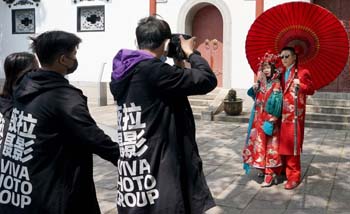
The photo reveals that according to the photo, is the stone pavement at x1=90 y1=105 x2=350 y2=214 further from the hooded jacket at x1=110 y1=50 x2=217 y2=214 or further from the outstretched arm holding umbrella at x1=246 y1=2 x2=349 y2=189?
the hooded jacket at x1=110 y1=50 x2=217 y2=214

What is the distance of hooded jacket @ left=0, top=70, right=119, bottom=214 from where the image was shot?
6.89ft

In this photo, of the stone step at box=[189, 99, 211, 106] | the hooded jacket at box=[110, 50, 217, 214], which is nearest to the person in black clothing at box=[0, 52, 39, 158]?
the hooded jacket at box=[110, 50, 217, 214]

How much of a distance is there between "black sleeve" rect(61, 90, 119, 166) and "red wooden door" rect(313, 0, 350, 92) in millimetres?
8862

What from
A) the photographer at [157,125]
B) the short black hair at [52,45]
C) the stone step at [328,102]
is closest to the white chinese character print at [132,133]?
the photographer at [157,125]

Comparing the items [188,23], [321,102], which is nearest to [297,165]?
[321,102]

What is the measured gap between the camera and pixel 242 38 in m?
10.6

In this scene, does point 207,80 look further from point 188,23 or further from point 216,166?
point 188,23

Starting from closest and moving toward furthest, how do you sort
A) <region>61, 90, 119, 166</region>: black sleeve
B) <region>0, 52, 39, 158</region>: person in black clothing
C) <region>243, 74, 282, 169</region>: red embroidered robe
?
<region>61, 90, 119, 166</region>: black sleeve, <region>0, 52, 39, 158</region>: person in black clothing, <region>243, 74, 282, 169</region>: red embroidered robe

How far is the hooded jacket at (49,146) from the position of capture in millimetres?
2100

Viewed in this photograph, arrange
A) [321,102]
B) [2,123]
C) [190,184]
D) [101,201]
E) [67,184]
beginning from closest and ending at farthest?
[67,184] < [190,184] < [2,123] < [101,201] < [321,102]

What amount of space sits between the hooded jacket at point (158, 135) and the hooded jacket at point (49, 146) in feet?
0.73

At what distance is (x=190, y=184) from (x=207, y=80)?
59 centimetres

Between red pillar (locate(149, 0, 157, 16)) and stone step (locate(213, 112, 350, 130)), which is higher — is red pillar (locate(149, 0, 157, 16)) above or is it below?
above

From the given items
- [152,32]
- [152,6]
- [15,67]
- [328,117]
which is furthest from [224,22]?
[152,32]
